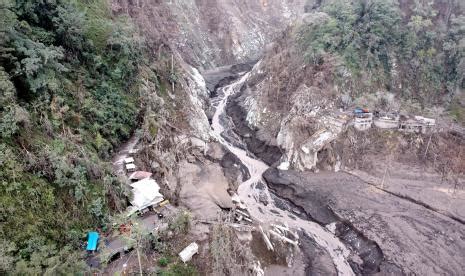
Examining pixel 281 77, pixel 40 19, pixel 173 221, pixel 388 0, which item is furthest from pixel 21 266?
pixel 388 0

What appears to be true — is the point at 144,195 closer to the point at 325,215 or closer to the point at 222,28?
the point at 325,215

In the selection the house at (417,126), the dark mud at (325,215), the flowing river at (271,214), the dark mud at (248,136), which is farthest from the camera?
the dark mud at (248,136)

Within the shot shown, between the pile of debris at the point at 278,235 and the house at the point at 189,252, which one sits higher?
the house at the point at 189,252

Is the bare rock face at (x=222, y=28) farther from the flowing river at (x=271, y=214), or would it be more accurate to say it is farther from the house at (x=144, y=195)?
the house at (x=144, y=195)

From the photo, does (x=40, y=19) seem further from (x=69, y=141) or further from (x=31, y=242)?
(x=31, y=242)

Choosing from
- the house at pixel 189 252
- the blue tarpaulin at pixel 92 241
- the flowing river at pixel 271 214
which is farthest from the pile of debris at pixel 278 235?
the blue tarpaulin at pixel 92 241

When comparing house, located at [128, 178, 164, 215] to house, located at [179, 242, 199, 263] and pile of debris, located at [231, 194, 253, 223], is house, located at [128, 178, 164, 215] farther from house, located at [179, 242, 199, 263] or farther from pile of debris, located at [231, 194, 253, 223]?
pile of debris, located at [231, 194, 253, 223]
